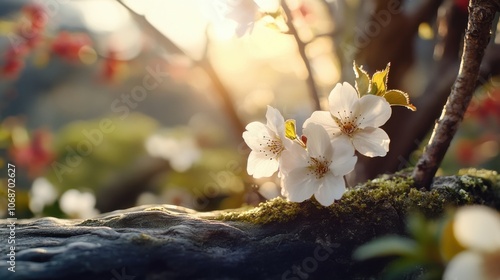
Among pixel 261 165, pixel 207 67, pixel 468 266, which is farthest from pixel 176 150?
pixel 468 266

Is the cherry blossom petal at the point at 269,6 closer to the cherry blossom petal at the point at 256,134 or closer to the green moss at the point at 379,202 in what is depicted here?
the cherry blossom petal at the point at 256,134

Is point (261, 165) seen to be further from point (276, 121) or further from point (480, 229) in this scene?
point (480, 229)

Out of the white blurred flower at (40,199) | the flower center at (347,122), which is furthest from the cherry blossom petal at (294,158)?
the white blurred flower at (40,199)

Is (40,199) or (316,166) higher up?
(40,199)

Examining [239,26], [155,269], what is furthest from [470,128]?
[155,269]

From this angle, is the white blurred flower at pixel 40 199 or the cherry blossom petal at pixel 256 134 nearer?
the cherry blossom petal at pixel 256 134

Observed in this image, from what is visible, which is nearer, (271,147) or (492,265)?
(492,265)

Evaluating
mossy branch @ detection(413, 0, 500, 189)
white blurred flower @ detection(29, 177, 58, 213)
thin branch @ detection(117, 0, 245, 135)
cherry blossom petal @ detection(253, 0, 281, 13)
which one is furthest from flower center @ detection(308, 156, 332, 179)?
white blurred flower @ detection(29, 177, 58, 213)
